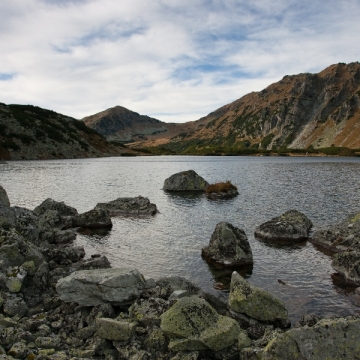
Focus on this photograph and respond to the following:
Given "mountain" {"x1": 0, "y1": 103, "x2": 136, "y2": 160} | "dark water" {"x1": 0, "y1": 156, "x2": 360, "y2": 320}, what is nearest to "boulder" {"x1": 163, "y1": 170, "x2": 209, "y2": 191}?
"dark water" {"x1": 0, "y1": 156, "x2": 360, "y2": 320}

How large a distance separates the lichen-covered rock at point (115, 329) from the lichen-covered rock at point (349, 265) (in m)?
15.6

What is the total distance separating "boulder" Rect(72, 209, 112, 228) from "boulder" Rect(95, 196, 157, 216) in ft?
22.1

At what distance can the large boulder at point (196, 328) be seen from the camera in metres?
12.8

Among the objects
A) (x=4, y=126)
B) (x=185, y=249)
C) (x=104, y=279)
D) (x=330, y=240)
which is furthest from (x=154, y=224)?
(x=4, y=126)

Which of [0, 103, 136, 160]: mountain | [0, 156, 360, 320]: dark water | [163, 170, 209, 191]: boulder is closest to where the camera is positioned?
[0, 156, 360, 320]: dark water

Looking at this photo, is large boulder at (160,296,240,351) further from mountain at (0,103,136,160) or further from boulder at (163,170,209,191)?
mountain at (0,103,136,160)

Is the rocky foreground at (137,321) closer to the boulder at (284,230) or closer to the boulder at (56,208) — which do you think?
the boulder at (284,230)

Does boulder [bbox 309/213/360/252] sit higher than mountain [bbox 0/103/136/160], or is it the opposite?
mountain [bbox 0/103/136/160]

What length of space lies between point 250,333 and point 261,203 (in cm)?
3769

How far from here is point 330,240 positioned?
30.0 metres

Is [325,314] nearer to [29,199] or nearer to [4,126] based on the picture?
[29,199]

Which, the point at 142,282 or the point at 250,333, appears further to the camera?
the point at 142,282

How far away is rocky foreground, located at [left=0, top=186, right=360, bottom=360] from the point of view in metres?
10.9

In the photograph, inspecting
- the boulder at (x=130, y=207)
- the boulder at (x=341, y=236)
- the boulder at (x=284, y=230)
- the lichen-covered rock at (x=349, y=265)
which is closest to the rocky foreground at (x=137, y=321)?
the lichen-covered rock at (x=349, y=265)
